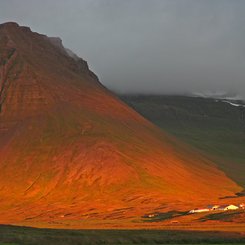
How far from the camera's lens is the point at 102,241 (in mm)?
77188

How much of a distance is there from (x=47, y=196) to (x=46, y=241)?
11841cm

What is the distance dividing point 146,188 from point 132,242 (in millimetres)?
117015

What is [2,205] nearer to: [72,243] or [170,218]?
[170,218]

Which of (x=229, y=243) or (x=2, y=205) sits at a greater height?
(x=229, y=243)

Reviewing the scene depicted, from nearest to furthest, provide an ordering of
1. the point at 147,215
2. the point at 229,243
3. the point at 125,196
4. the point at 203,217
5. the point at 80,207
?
1. the point at 229,243
2. the point at 203,217
3. the point at 147,215
4. the point at 80,207
5. the point at 125,196

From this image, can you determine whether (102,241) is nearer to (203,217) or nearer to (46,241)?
(46,241)

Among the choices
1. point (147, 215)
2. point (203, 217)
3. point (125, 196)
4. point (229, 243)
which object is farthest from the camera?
point (125, 196)

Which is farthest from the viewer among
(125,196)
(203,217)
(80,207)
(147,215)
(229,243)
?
(125,196)

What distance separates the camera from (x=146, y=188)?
7613 inches

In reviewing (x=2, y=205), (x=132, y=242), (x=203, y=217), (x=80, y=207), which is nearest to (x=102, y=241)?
(x=132, y=242)

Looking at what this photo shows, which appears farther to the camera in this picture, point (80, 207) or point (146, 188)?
point (146, 188)

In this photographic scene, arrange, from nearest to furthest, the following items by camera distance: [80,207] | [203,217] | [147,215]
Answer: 1. [203,217]
2. [147,215]
3. [80,207]

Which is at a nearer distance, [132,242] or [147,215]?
[132,242]

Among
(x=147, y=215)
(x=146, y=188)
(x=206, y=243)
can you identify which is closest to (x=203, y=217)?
(x=147, y=215)
